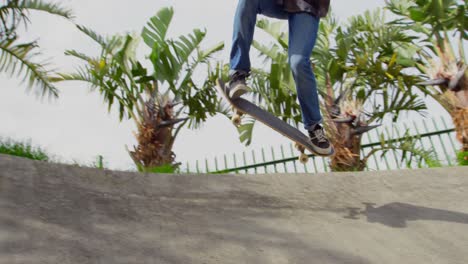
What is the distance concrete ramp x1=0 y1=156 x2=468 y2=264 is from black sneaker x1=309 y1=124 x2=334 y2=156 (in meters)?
0.54

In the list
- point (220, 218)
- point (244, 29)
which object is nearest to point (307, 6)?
point (244, 29)

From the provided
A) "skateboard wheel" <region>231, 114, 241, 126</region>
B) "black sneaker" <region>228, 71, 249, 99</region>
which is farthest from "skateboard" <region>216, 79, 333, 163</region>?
"black sneaker" <region>228, 71, 249, 99</region>

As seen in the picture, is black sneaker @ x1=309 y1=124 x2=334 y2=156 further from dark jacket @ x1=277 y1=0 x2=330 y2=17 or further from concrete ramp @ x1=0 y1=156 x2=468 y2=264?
dark jacket @ x1=277 y1=0 x2=330 y2=17

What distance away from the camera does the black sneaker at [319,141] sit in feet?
13.8

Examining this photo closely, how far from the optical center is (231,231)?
12.0 ft

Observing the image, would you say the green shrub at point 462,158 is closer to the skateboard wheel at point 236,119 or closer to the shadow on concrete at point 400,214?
the shadow on concrete at point 400,214

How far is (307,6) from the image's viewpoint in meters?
3.72

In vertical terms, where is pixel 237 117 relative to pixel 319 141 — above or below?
above

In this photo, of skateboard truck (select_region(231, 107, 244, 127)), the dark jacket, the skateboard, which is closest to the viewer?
the dark jacket

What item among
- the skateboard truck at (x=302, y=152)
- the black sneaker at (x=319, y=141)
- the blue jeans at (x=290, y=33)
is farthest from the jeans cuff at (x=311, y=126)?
the blue jeans at (x=290, y=33)

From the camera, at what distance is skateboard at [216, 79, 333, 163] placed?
4.02 meters

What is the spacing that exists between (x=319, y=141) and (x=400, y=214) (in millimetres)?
1031

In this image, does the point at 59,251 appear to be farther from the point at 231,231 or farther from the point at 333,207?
the point at 333,207

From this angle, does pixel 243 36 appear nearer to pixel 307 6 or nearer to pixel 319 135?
pixel 307 6
